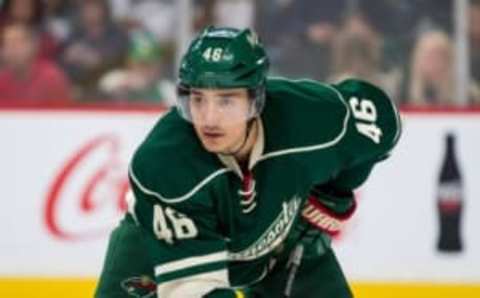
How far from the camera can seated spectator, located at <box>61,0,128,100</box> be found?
5.00 metres

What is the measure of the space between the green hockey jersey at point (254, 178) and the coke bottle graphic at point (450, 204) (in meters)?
1.48

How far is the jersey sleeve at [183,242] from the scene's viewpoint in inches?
92.2

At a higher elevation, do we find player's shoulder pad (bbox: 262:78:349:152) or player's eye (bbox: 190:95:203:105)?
player's eye (bbox: 190:95:203:105)

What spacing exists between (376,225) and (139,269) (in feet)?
5.22

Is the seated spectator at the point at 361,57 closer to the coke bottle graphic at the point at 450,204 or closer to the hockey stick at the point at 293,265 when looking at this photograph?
the coke bottle graphic at the point at 450,204

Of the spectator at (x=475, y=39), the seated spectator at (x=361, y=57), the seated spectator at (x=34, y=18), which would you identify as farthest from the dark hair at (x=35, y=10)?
the spectator at (x=475, y=39)

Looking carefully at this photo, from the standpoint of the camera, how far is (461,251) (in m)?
4.22

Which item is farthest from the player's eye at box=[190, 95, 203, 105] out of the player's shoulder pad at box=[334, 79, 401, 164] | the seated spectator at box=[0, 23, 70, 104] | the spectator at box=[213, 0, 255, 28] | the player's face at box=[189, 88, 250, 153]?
the spectator at box=[213, 0, 255, 28]

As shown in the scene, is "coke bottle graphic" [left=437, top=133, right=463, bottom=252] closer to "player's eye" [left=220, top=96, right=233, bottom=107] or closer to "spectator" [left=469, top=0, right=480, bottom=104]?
"spectator" [left=469, top=0, right=480, bottom=104]

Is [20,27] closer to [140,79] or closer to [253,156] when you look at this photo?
[140,79]

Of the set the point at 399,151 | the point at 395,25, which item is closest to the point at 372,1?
the point at 395,25

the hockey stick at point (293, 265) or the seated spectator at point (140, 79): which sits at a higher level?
the hockey stick at point (293, 265)

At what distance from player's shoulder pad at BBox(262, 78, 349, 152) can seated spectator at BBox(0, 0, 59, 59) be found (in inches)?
96.7

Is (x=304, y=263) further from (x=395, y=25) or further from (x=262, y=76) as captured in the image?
(x=395, y=25)
